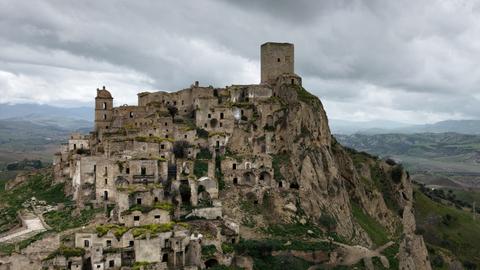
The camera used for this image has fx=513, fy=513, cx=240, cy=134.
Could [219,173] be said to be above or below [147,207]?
above

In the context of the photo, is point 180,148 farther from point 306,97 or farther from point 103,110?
point 306,97

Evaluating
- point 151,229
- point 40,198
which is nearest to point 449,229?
point 151,229

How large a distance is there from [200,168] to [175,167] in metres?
3.26

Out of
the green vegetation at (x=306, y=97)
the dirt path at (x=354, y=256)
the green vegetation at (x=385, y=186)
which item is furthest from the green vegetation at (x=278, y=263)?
the green vegetation at (x=385, y=186)

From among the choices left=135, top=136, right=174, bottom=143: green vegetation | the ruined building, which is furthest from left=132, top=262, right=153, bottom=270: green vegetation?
left=135, top=136, right=174, bottom=143: green vegetation

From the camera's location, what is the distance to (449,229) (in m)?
94.6

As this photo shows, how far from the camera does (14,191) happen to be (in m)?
68.7

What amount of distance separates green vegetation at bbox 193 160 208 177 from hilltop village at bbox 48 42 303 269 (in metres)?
0.13

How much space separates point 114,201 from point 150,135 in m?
12.2

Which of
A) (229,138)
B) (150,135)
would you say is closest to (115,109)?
(150,135)

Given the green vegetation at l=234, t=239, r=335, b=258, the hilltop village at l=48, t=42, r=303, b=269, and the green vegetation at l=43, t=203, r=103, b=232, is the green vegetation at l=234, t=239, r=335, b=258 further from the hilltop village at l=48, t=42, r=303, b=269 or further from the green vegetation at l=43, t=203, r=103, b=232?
the green vegetation at l=43, t=203, r=103, b=232

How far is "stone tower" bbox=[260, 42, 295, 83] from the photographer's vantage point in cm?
7869

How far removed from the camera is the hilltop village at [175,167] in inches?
1796

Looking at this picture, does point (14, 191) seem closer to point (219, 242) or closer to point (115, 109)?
point (115, 109)
